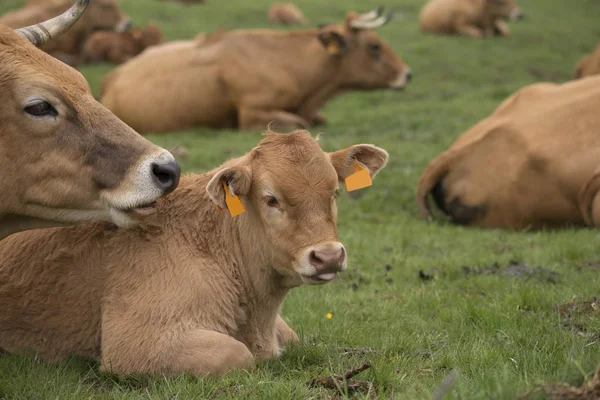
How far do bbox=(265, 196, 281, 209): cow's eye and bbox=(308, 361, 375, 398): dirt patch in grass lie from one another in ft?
4.12

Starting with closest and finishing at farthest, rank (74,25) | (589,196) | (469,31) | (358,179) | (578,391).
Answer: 1. (578,391)
2. (358,179)
3. (589,196)
4. (74,25)
5. (469,31)

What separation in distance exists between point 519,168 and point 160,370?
6537 millimetres

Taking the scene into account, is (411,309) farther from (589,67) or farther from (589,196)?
(589,67)

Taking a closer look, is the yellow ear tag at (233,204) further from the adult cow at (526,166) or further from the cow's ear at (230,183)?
the adult cow at (526,166)

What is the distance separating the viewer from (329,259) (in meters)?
5.95

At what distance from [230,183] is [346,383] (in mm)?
1622

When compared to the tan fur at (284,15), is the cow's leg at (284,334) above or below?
above

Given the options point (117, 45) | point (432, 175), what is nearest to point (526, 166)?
point (432, 175)

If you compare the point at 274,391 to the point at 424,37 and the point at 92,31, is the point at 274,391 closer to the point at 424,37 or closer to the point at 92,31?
the point at 92,31

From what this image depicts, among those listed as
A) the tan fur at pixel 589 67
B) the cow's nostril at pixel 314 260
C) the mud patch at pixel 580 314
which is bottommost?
the tan fur at pixel 589 67

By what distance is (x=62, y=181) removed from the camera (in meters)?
6.06

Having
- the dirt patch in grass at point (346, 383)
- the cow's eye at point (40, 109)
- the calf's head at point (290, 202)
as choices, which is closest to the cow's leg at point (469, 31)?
the calf's head at point (290, 202)

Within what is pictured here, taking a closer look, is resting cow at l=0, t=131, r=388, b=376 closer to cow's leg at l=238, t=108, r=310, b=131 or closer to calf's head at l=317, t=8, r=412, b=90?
cow's leg at l=238, t=108, r=310, b=131

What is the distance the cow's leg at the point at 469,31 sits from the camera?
1185 inches
